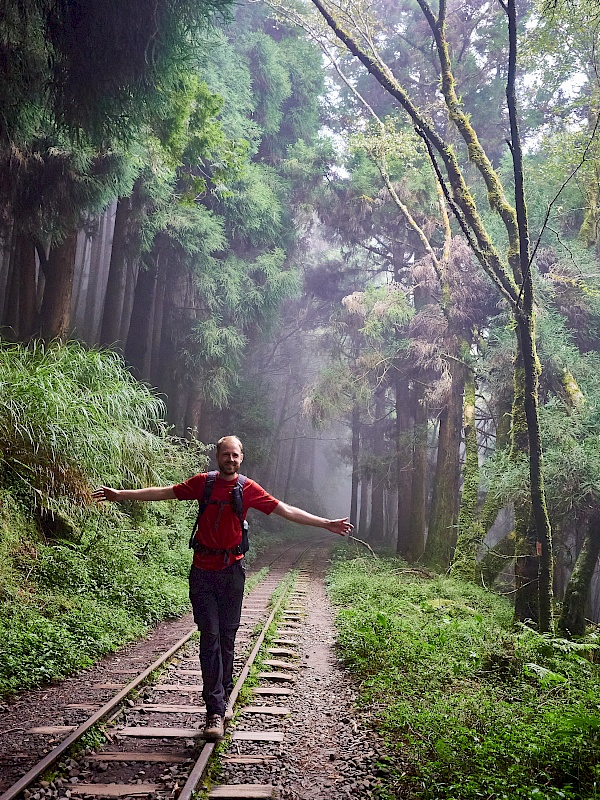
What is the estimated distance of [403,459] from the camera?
2142cm

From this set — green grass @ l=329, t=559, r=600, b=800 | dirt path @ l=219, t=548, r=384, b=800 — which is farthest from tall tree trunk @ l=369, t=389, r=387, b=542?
dirt path @ l=219, t=548, r=384, b=800

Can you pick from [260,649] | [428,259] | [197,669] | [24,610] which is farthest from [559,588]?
[24,610]

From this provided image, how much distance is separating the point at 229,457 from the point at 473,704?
2.79 meters

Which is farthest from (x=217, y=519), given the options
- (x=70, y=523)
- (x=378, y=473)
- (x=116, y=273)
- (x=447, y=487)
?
(x=378, y=473)

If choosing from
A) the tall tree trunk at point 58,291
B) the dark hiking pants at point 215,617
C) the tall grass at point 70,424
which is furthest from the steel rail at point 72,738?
the tall tree trunk at point 58,291

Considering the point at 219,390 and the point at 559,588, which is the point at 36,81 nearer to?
the point at 219,390

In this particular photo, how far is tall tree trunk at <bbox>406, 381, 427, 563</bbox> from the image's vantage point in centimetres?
1944

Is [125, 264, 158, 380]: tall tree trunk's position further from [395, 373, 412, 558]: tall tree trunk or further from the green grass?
the green grass

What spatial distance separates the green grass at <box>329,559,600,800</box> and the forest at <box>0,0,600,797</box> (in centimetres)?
45

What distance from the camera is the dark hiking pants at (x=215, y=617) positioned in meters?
4.65

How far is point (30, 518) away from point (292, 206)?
53.2 ft

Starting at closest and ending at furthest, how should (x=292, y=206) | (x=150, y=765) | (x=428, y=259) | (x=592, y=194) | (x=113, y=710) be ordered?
(x=150, y=765), (x=113, y=710), (x=592, y=194), (x=428, y=259), (x=292, y=206)

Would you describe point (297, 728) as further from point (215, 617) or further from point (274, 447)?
point (274, 447)

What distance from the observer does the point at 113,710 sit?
509 cm
